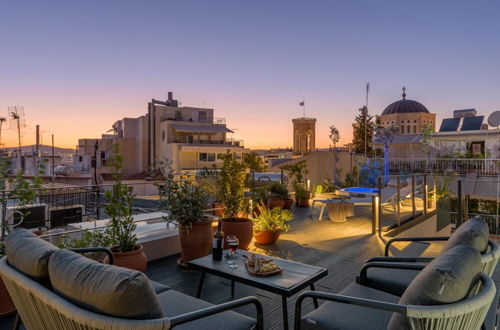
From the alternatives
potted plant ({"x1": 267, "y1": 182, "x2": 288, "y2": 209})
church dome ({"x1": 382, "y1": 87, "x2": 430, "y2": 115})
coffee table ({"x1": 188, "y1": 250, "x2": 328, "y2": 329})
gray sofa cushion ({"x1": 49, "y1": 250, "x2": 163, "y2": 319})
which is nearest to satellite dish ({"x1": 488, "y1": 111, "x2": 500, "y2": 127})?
potted plant ({"x1": 267, "y1": 182, "x2": 288, "y2": 209})

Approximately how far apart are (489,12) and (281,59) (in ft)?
20.9

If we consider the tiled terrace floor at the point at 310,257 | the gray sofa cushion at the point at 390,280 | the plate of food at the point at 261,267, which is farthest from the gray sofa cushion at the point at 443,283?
the tiled terrace floor at the point at 310,257

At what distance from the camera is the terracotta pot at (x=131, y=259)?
317 cm

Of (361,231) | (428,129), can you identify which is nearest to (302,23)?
(361,231)

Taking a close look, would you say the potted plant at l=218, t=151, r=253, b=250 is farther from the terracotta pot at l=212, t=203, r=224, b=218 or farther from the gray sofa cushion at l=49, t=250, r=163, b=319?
the gray sofa cushion at l=49, t=250, r=163, b=319

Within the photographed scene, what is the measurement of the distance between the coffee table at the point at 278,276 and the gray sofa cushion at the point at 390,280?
0.39 metres

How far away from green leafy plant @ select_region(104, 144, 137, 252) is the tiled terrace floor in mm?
606

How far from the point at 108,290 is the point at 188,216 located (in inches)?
104

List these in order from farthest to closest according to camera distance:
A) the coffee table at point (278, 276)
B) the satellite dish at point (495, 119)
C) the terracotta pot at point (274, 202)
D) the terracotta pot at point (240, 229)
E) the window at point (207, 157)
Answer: the window at point (207, 157) → the terracotta pot at point (274, 202) → the satellite dish at point (495, 119) → the terracotta pot at point (240, 229) → the coffee table at point (278, 276)

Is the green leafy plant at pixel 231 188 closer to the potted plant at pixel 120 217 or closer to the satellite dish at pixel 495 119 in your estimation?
the potted plant at pixel 120 217

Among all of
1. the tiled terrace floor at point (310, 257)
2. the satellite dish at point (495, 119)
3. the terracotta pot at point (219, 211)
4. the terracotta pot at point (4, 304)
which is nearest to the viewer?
the terracotta pot at point (4, 304)

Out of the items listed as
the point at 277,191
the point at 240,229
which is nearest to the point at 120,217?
the point at 240,229

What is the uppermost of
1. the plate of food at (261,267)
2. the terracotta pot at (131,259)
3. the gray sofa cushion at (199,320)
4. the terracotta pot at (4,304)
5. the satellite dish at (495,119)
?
the satellite dish at (495,119)

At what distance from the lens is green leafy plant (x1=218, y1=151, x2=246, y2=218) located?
4672mm
